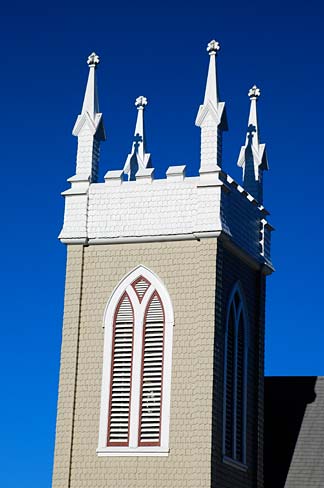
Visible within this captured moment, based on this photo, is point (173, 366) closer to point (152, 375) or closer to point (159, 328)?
point (152, 375)

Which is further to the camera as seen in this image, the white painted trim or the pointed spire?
the pointed spire

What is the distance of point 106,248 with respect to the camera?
31219 mm

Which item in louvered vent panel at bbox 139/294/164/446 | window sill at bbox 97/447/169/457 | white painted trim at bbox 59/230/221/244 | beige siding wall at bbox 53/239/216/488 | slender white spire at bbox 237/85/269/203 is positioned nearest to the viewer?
beige siding wall at bbox 53/239/216/488

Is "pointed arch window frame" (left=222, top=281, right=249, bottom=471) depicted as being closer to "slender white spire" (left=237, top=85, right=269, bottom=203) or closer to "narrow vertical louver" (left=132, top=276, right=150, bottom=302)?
"narrow vertical louver" (left=132, top=276, right=150, bottom=302)

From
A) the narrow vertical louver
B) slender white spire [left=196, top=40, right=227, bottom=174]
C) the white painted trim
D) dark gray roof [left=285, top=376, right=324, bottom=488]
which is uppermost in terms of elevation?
slender white spire [left=196, top=40, right=227, bottom=174]

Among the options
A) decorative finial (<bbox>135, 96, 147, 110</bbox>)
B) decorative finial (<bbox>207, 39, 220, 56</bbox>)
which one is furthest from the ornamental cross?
decorative finial (<bbox>135, 96, 147, 110</bbox>)

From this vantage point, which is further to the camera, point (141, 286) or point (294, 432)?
point (294, 432)

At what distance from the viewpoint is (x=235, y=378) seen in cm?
3080

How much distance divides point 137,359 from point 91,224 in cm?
376

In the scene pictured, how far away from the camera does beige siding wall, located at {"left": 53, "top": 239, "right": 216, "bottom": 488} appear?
28828 millimetres

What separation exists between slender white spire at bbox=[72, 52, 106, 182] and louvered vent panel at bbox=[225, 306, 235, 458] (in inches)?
205

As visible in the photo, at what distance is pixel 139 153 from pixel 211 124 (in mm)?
5484

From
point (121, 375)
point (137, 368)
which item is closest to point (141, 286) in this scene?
point (137, 368)

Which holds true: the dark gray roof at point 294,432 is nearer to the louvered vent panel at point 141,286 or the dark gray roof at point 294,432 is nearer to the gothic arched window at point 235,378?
the gothic arched window at point 235,378
